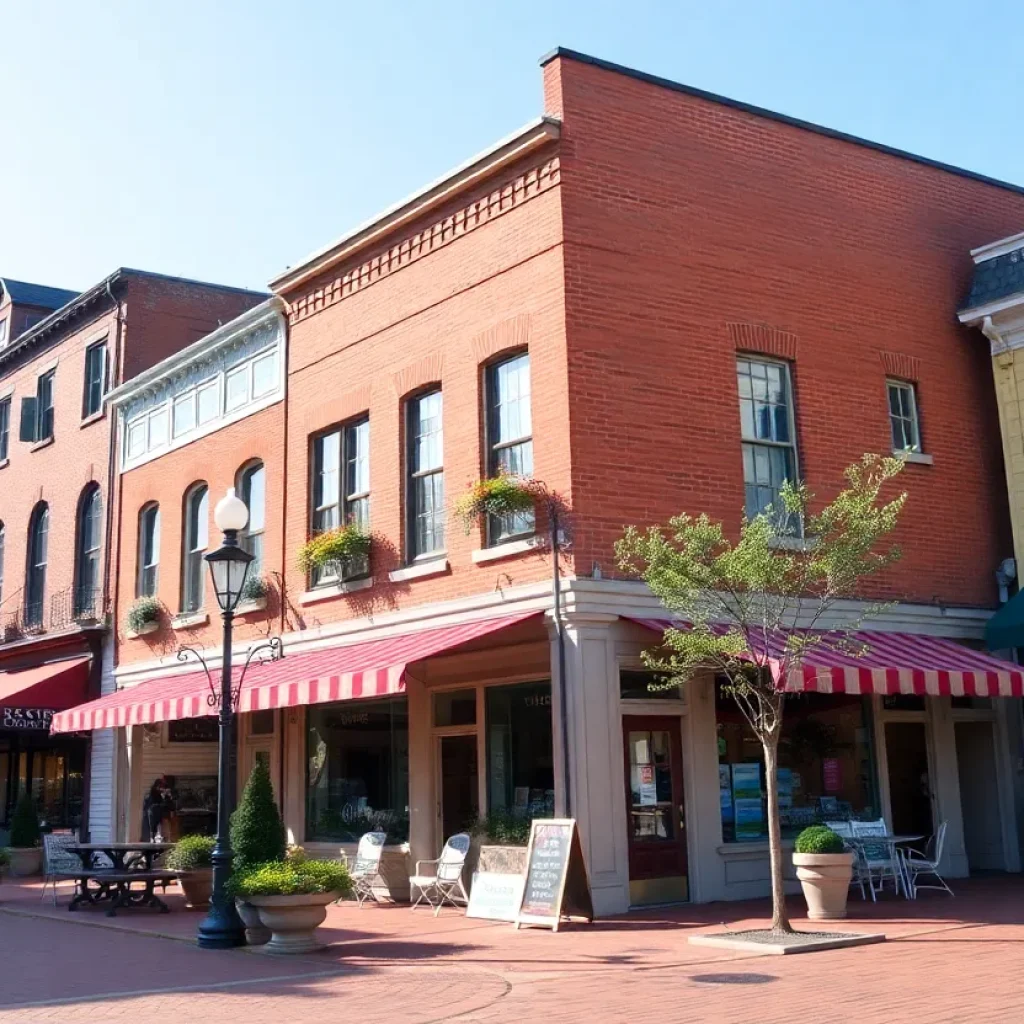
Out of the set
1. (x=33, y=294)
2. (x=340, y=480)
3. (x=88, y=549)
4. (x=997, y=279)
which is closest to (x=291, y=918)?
(x=340, y=480)

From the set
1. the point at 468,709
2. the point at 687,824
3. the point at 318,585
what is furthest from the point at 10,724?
the point at 687,824

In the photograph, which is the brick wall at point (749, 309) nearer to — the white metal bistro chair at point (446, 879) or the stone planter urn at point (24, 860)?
the white metal bistro chair at point (446, 879)

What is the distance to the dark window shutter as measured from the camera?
91.7ft

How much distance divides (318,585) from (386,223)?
16.6 feet

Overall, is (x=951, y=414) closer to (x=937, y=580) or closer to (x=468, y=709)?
(x=937, y=580)

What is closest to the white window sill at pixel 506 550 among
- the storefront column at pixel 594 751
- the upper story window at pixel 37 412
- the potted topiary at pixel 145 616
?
the storefront column at pixel 594 751

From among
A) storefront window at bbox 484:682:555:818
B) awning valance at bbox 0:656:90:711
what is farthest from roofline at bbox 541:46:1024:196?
awning valance at bbox 0:656:90:711

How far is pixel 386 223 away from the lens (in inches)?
686

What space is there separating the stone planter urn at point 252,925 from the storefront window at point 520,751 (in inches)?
141

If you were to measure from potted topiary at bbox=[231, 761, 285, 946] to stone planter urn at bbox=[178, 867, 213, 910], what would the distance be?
117 inches

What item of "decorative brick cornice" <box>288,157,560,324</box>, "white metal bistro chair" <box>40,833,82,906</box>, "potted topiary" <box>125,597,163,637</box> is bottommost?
"white metal bistro chair" <box>40,833,82,906</box>

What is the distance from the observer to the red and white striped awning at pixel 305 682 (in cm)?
1405

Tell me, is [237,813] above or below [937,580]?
below

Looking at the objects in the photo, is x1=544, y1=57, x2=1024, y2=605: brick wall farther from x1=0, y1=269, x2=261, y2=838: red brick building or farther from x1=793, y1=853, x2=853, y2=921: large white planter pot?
x1=0, y1=269, x2=261, y2=838: red brick building
